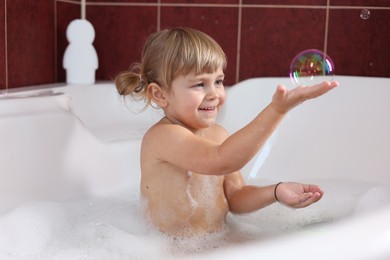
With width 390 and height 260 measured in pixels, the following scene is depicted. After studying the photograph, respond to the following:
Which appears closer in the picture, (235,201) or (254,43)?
(235,201)

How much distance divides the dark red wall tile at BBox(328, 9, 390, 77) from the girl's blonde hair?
105 cm

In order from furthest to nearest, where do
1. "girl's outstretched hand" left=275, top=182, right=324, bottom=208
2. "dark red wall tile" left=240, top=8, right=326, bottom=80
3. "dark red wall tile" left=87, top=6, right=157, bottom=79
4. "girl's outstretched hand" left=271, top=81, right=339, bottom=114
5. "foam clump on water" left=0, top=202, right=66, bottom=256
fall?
"dark red wall tile" left=87, top=6, right=157, bottom=79
"dark red wall tile" left=240, top=8, right=326, bottom=80
"foam clump on water" left=0, top=202, right=66, bottom=256
"girl's outstretched hand" left=275, top=182, right=324, bottom=208
"girl's outstretched hand" left=271, top=81, right=339, bottom=114

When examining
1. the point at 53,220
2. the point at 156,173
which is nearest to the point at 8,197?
the point at 53,220

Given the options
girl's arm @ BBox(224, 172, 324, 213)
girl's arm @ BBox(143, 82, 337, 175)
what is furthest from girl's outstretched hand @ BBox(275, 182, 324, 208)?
girl's arm @ BBox(143, 82, 337, 175)

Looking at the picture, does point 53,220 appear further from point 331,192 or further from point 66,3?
point 66,3

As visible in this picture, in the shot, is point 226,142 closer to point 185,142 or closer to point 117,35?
point 185,142

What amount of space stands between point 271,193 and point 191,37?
13.4 inches

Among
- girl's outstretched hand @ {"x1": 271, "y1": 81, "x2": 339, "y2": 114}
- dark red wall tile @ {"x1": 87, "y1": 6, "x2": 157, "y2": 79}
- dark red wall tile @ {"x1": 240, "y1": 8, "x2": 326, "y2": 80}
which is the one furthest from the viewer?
Answer: dark red wall tile @ {"x1": 87, "y1": 6, "x2": 157, "y2": 79}

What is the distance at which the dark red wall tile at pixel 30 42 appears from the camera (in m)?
1.71

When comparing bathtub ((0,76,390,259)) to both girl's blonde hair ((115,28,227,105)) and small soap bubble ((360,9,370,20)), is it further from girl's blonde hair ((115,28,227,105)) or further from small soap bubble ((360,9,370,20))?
small soap bubble ((360,9,370,20))

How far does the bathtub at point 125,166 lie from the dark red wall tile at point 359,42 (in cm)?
36

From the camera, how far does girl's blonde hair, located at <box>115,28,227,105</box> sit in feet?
3.60

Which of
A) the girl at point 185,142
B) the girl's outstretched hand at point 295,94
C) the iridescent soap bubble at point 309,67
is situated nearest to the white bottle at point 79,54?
the girl at point 185,142

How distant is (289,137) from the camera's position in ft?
5.77
